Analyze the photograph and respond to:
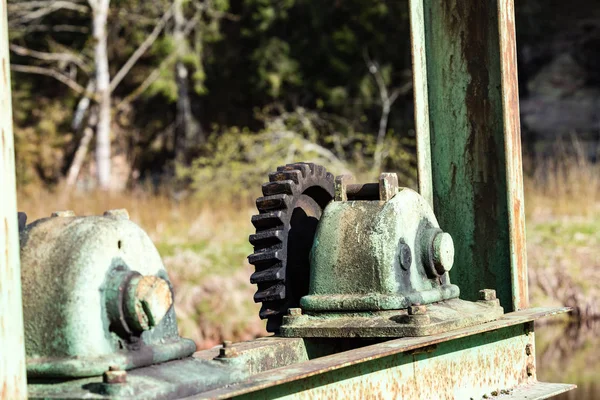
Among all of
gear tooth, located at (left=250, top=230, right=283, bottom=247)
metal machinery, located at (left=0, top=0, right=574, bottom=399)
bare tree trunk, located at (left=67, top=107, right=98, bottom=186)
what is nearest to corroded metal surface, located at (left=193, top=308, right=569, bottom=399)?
metal machinery, located at (left=0, top=0, right=574, bottom=399)

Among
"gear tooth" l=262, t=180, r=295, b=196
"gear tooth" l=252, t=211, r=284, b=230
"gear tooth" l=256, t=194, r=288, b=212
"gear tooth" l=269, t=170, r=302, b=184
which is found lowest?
"gear tooth" l=252, t=211, r=284, b=230

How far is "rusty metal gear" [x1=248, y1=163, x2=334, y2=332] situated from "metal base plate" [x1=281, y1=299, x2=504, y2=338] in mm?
252

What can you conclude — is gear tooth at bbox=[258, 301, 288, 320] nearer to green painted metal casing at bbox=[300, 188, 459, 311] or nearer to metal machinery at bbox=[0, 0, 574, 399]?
metal machinery at bbox=[0, 0, 574, 399]

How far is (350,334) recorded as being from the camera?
12.1 ft

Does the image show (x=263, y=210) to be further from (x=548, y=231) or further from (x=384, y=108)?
(x=384, y=108)

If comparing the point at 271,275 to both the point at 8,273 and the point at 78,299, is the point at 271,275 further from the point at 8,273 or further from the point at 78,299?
the point at 8,273

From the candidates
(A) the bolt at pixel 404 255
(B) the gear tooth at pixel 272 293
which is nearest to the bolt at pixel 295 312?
(B) the gear tooth at pixel 272 293

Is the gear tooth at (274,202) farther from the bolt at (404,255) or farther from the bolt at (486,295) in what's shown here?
the bolt at (486,295)

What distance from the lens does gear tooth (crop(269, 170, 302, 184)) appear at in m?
4.17

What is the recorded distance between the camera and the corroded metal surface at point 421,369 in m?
2.94

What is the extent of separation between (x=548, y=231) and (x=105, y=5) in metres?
8.89

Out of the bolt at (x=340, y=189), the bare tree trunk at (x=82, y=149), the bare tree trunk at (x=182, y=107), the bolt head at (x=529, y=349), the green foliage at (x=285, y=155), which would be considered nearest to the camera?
the bolt at (x=340, y=189)

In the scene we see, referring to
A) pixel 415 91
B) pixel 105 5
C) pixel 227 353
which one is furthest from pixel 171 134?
pixel 227 353

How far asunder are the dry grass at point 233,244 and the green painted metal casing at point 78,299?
7525mm
